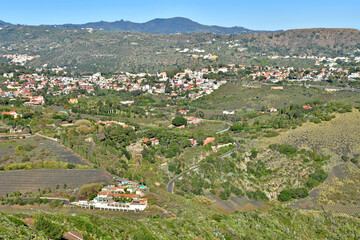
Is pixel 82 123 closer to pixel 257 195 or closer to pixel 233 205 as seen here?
pixel 233 205

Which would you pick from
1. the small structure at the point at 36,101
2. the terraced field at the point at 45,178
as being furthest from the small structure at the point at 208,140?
the small structure at the point at 36,101

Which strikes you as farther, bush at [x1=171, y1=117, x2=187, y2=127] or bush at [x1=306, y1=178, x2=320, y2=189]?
bush at [x1=171, y1=117, x2=187, y2=127]

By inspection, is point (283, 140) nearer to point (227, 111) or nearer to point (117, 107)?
point (227, 111)

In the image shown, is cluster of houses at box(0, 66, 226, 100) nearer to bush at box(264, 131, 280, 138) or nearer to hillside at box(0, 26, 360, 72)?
hillside at box(0, 26, 360, 72)

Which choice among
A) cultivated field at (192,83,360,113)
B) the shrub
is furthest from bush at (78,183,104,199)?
Answer: cultivated field at (192,83,360,113)

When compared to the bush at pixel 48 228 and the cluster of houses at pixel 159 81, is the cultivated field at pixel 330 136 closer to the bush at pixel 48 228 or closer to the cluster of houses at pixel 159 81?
the bush at pixel 48 228

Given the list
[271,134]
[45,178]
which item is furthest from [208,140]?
[45,178]
